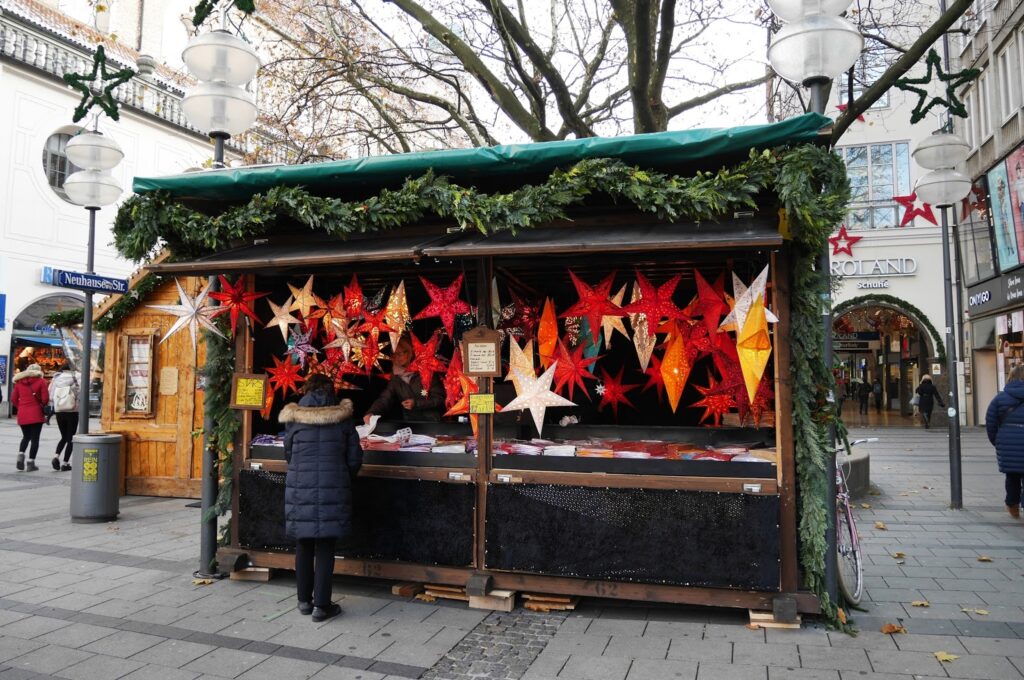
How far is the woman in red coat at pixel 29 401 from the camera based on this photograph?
1215 cm

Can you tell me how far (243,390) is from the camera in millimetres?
5996

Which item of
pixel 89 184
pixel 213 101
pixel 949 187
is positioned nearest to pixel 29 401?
pixel 89 184

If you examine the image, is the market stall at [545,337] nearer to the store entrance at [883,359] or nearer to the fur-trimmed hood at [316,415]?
the fur-trimmed hood at [316,415]

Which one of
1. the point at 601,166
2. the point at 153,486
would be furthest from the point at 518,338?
the point at 153,486

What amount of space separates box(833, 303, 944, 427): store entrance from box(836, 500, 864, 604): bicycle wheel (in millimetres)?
14830

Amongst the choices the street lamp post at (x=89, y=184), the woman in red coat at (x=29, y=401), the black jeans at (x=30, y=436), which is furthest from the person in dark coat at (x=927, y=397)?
the black jeans at (x=30, y=436)

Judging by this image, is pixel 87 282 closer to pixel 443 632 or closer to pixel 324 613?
pixel 324 613

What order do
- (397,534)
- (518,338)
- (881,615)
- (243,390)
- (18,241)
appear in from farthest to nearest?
(18,241) < (518,338) < (243,390) < (397,534) < (881,615)

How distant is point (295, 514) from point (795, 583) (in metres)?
3.44

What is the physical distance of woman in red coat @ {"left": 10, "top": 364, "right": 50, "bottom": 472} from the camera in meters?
12.1

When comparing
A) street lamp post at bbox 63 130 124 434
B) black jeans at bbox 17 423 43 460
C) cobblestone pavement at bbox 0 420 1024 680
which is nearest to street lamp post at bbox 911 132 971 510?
cobblestone pavement at bbox 0 420 1024 680

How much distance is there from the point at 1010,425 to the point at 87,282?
412 inches

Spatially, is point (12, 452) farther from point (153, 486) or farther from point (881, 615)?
point (881, 615)

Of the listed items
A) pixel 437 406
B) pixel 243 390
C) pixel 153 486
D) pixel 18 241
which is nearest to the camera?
pixel 243 390
